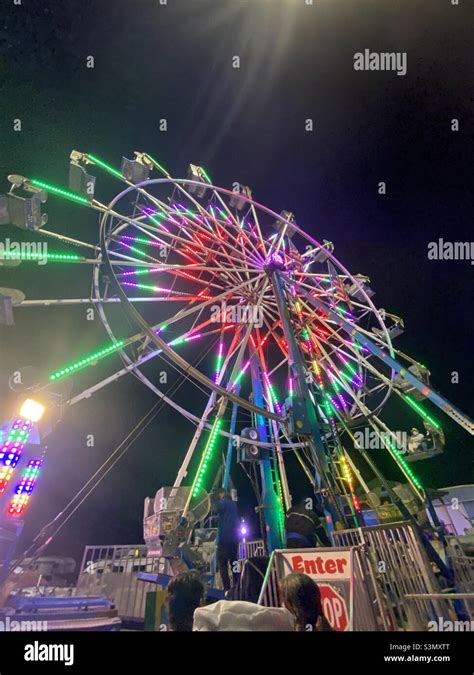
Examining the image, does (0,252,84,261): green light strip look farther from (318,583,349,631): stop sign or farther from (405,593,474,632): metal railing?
(405,593,474,632): metal railing

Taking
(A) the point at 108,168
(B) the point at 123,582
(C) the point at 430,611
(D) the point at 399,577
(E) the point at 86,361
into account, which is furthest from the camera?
(A) the point at 108,168

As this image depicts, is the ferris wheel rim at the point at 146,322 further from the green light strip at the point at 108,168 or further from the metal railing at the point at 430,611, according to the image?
the metal railing at the point at 430,611

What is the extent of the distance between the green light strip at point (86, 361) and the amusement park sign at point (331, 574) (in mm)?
→ 6912

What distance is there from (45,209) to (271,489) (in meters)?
10.9

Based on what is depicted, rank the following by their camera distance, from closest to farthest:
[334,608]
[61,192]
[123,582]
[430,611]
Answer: [334,608] → [430,611] → [123,582] → [61,192]

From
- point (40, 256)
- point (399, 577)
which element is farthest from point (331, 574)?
point (40, 256)

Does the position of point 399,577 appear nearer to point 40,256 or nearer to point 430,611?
point 430,611

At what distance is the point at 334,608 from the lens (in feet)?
12.0

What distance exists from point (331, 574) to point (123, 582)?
562cm

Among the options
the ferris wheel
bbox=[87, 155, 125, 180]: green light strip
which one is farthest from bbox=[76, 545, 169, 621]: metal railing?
bbox=[87, 155, 125, 180]: green light strip

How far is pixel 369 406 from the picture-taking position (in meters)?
14.9

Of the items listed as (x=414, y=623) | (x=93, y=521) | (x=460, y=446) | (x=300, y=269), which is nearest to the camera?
(x=414, y=623)
